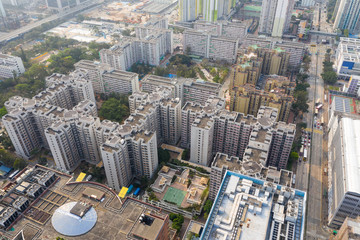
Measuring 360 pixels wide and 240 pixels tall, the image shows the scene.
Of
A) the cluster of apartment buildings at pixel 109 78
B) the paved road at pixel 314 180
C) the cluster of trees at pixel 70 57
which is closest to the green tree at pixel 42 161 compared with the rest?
the cluster of apartment buildings at pixel 109 78

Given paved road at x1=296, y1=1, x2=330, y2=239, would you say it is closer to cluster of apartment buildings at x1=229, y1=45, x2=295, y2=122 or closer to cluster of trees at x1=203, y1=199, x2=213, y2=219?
cluster of apartment buildings at x1=229, y1=45, x2=295, y2=122

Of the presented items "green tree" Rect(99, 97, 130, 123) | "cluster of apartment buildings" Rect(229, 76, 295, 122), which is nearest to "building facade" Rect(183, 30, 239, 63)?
"cluster of apartment buildings" Rect(229, 76, 295, 122)

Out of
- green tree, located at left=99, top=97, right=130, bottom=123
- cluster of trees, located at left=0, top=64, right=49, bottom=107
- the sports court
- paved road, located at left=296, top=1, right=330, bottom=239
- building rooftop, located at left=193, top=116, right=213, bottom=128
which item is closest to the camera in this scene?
paved road, located at left=296, top=1, right=330, bottom=239

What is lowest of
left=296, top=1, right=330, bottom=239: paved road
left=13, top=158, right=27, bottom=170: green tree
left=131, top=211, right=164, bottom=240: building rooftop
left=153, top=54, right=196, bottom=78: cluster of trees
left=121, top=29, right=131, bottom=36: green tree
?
left=296, top=1, right=330, bottom=239: paved road

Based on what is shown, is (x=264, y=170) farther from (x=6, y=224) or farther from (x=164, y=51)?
(x=164, y=51)

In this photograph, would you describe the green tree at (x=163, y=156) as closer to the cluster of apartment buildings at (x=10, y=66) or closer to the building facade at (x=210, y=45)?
the building facade at (x=210, y=45)

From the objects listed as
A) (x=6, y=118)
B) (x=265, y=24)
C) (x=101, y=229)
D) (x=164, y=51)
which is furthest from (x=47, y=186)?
(x=265, y=24)
